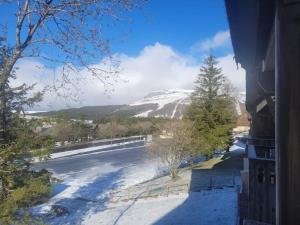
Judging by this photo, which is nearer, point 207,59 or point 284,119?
point 284,119

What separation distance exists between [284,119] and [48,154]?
11.8m

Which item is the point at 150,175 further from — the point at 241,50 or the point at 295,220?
the point at 295,220

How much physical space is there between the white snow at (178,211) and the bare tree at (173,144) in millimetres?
9592

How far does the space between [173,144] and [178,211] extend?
1458 centimetres

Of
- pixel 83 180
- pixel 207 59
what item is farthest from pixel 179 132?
pixel 207 59

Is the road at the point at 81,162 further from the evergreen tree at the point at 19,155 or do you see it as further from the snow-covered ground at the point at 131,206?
the evergreen tree at the point at 19,155

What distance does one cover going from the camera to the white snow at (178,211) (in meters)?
16.7

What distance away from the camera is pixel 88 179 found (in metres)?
33.3

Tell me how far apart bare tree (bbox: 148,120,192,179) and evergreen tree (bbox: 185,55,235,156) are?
7.92ft

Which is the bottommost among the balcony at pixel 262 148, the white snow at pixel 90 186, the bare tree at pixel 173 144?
the white snow at pixel 90 186

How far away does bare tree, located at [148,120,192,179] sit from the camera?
107 feet

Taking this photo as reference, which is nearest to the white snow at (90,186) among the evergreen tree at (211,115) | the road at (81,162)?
the road at (81,162)

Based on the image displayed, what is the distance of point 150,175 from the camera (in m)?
34.5

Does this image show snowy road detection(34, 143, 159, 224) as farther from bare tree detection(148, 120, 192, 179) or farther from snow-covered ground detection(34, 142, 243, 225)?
bare tree detection(148, 120, 192, 179)
